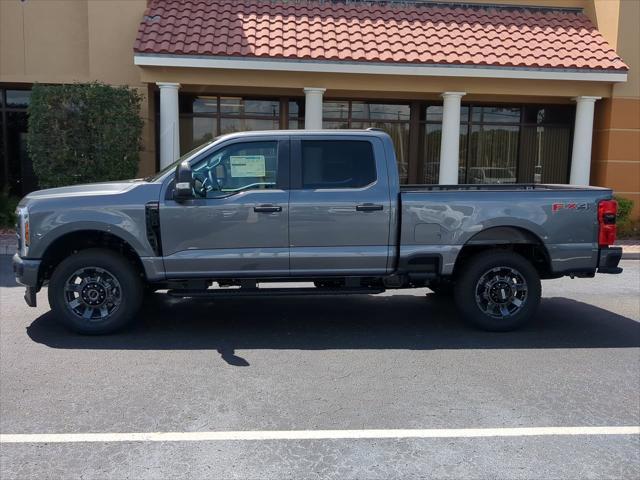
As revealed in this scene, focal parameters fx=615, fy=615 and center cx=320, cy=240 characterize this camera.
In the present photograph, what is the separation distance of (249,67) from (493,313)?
27.1ft

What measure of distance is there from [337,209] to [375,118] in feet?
32.5

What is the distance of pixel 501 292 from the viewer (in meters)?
6.61

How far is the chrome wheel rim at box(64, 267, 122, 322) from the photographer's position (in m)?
6.20

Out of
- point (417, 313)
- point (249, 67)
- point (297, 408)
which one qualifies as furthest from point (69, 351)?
point (249, 67)

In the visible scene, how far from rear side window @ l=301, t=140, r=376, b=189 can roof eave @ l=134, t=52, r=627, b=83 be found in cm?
687

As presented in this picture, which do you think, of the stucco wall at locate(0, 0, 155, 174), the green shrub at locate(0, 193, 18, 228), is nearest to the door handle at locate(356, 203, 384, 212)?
the stucco wall at locate(0, 0, 155, 174)

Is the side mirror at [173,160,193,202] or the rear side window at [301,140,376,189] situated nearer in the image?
the side mirror at [173,160,193,202]

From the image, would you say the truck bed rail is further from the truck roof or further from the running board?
the running board

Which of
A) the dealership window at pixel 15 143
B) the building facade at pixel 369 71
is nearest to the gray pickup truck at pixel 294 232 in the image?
the building facade at pixel 369 71

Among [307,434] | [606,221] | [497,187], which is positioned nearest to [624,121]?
[606,221]

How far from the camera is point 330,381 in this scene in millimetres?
5070

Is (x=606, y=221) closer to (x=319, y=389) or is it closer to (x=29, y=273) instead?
(x=319, y=389)

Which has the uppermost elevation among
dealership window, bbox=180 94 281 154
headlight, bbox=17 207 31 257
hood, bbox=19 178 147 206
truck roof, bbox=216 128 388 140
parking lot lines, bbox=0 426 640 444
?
dealership window, bbox=180 94 281 154

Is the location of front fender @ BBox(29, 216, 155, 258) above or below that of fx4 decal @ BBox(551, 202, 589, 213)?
below
